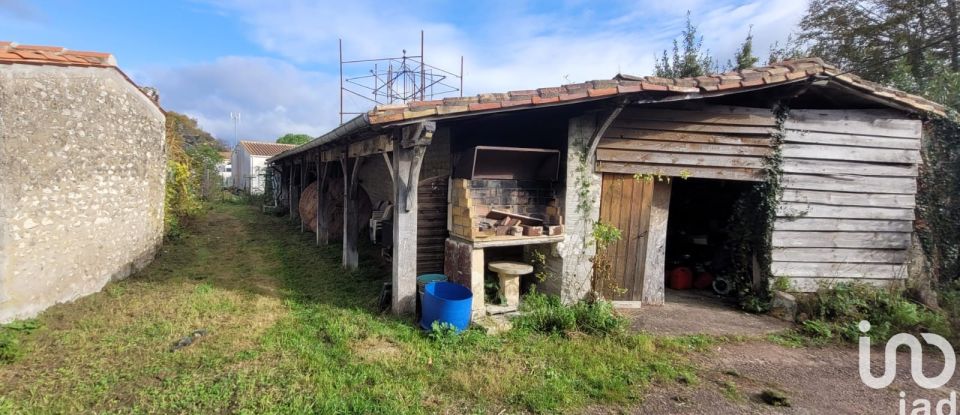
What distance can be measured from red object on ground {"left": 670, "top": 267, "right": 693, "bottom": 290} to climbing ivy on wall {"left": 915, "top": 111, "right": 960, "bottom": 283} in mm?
3143

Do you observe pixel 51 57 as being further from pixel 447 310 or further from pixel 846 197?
pixel 846 197

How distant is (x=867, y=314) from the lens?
528 centimetres

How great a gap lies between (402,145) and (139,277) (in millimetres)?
5565

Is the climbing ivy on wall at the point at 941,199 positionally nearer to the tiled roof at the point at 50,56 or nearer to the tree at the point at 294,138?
the tiled roof at the point at 50,56

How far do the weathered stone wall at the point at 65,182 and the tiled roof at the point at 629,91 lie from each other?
417 cm

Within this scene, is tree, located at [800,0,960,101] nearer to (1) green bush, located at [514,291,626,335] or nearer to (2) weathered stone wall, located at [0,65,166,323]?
(1) green bush, located at [514,291,626,335]

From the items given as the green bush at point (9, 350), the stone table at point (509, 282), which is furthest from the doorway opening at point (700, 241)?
the green bush at point (9, 350)

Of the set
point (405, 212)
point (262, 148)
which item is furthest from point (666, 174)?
point (262, 148)

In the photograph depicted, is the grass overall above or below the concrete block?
below

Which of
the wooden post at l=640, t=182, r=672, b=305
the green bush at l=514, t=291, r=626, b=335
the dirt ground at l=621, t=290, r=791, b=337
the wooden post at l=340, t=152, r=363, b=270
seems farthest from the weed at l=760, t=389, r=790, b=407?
the wooden post at l=340, t=152, r=363, b=270

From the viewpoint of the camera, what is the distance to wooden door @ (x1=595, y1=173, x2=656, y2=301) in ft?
18.7

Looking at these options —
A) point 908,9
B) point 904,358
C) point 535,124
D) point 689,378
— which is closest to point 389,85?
point 535,124

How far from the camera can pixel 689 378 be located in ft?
12.6

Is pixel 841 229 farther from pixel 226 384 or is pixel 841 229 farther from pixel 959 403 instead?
pixel 226 384
